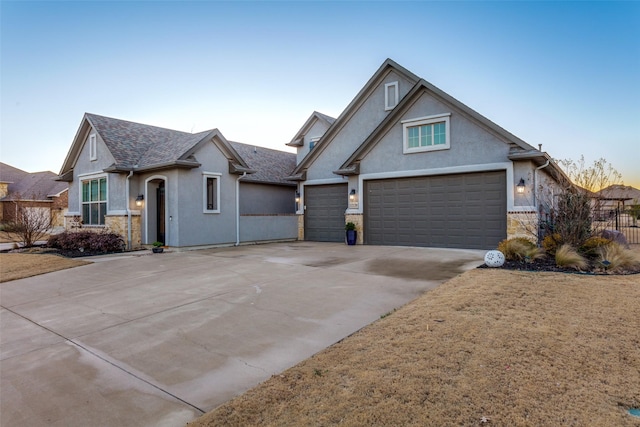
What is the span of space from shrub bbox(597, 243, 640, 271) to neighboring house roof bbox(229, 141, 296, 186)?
13.5 m

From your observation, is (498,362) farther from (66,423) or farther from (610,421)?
(66,423)

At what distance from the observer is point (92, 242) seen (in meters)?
13.3

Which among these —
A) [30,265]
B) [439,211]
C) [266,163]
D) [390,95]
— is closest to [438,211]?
[439,211]

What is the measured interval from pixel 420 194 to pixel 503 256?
539 cm

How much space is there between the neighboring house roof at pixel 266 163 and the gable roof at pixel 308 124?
1.45m

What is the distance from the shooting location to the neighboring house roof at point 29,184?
32281 millimetres

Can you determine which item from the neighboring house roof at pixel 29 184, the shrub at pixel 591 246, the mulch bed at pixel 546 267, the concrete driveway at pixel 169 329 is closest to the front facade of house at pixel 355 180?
the shrub at pixel 591 246

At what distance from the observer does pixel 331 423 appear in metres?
2.43

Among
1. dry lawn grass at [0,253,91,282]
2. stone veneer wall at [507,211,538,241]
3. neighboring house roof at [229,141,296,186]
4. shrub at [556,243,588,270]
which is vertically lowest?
dry lawn grass at [0,253,91,282]

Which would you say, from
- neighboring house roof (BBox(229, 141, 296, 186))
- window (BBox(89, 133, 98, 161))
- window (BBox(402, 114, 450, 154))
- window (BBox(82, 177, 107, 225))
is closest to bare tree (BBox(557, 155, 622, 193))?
window (BBox(402, 114, 450, 154))

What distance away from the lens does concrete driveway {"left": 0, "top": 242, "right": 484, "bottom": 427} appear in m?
3.04

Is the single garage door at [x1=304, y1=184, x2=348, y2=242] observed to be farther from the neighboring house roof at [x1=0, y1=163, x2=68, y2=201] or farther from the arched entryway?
the neighboring house roof at [x1=0, y1=163, x2=68, y2=201]

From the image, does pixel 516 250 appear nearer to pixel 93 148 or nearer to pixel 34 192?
pixel 93 148

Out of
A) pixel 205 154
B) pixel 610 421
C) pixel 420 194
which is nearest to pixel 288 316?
pixel 610 421
